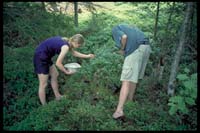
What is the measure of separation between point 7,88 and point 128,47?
308 centimetres

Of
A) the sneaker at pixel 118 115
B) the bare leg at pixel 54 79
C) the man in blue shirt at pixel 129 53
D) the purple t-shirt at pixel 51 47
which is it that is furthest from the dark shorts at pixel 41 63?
the sneaker at pixel 118 115

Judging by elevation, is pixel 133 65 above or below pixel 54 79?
above

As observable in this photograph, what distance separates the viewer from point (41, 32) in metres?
7.78

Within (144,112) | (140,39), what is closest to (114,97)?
(144,112)

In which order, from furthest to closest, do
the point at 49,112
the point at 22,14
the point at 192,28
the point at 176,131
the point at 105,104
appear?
the point at 192,28 → the point at 22,14 → the point at 105,104 → the point at 49,112 → the point at 176,131

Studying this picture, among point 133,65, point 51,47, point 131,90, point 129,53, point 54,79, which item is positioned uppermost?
point 51,47

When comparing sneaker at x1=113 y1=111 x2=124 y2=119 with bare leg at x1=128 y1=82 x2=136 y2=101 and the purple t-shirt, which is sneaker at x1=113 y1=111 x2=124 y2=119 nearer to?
bare leg at x1=128 y1=82 x2=136 y2=101

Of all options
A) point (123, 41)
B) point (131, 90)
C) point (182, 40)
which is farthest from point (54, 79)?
point (182, 40)

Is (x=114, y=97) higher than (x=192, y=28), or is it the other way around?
(x=192, y=28)

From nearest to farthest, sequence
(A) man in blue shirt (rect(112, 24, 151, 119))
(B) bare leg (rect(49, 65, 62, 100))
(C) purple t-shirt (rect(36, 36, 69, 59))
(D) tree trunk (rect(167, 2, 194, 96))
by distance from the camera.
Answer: (D) tree trunk (rect(167, 2, 194, 96)), (A) man in blue shirt (rect(112, 24, 151, 119)), (C) purple t-shirt (rect(36, 36, 69, 59)), (B) bare leg (rect(49, 65, 62, 100))

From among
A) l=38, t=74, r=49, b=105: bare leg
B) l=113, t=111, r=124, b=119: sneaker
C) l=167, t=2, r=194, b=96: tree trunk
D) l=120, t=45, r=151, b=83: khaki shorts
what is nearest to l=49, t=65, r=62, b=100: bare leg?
l=38, t=74, r=49, b=105: bare leg

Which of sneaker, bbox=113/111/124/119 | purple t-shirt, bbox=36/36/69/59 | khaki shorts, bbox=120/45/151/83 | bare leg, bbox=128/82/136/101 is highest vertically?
purple t-shirt, bbox=36/36/69/59

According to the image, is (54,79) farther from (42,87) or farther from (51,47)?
(51,47)

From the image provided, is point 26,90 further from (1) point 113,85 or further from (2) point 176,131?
(2) point 176,131
